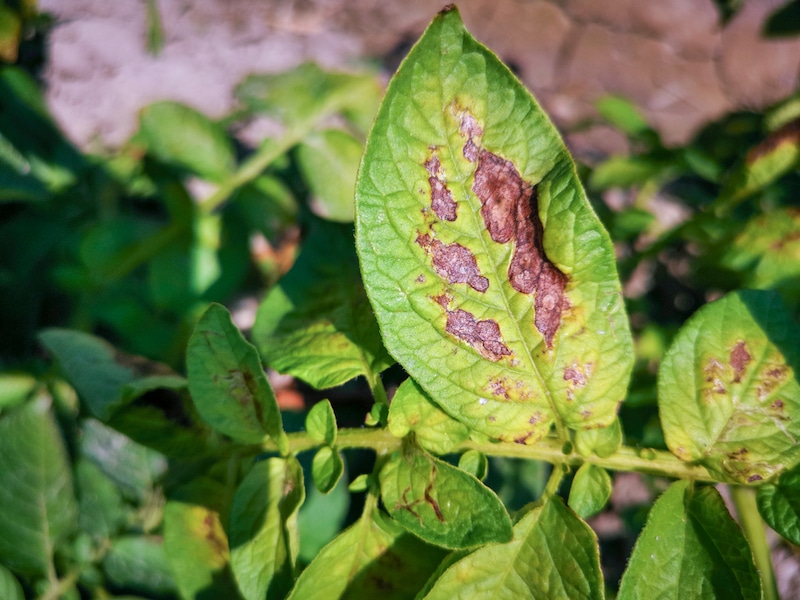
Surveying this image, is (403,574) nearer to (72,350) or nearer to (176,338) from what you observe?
(72,350)

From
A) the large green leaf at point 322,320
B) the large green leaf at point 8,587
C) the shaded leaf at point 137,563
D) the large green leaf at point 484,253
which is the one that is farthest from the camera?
the shaded leaf at point 137,563

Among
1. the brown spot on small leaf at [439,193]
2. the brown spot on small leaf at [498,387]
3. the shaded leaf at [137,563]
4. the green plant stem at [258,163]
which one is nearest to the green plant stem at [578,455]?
the brown spot on small leaf at [498,387]

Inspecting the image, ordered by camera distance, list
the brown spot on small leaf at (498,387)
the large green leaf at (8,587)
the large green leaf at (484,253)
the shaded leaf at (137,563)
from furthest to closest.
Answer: the shaded leaf at (137,563) < the large green leaf at (8,587) < the brown spot on small leaf at (498,387) < the large green leaf at (484,253)

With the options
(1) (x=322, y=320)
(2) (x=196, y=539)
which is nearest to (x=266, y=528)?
(2) (x=196, y=539)

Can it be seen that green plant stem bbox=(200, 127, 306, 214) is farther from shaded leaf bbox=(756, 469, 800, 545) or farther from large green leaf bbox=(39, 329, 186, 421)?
shaded leaf bbox=(756, 469, 800, 545)

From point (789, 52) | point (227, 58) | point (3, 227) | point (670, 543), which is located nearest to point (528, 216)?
point (670, 543)

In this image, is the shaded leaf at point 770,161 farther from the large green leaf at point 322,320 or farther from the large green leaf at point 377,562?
the large green leaf at point 377,562

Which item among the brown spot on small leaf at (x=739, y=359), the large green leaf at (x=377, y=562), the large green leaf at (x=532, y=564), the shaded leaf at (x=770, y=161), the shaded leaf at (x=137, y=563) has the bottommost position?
the shaded leaf at (x=137, y=563)

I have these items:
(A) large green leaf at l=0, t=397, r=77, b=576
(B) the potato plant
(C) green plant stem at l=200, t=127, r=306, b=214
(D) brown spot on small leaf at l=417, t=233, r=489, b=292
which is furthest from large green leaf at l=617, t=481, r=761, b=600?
(C) green plant stem at l=200, t=127, r=306, b=214
